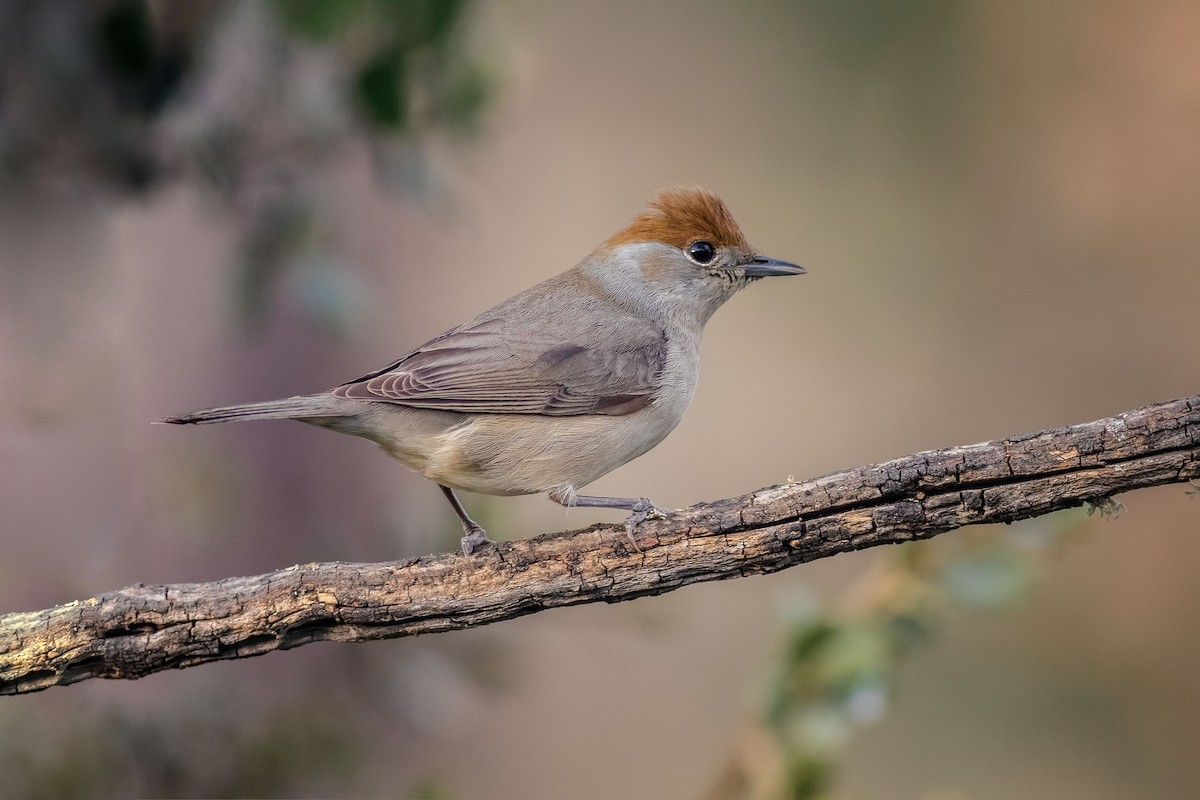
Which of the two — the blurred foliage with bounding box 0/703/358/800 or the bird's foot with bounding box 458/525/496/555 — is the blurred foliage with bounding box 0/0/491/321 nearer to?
the bird's foot with bounding box 458/525/496/555

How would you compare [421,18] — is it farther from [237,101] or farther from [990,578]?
[990,578]

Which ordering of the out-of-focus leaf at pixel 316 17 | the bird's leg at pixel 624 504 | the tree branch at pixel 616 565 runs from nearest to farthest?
the out-of-focus leaf at pixel 316 17 → the tree branch at pixel 616 565 → the bird's leg at pixel 624 504

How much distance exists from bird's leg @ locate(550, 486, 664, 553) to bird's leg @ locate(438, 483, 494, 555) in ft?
0.95

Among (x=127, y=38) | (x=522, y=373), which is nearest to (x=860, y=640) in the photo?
(x=522, y=373)

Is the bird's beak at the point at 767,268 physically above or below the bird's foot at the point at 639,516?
above

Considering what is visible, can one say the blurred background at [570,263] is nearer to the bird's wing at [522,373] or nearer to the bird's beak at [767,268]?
the bird's wing at [522,373]

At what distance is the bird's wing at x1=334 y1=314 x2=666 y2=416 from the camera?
371cm

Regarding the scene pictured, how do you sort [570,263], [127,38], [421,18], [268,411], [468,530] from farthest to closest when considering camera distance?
[570,263], [468,530], [268,411], [127,38], [421,18]

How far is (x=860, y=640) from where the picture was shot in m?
3.08

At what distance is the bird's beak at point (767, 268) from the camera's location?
444 cm

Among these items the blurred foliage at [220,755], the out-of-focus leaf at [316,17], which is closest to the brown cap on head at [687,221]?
the out-of-focus leaf at [316,17]

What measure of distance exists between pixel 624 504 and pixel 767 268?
1460 millimetres

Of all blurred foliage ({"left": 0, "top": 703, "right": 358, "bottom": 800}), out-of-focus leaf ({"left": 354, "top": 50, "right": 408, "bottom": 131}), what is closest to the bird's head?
out-of-focus leaf ({"left": 354, "top": 50, "right": 408, "bottom": 131})

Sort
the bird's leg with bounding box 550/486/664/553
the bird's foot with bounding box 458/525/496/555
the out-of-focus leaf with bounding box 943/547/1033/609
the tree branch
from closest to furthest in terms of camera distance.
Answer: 1. the tree branch
2. the bird's leg with bounding box 550/486/664/553
3. the out-of-focus leaf with bounding box 943/547/1033/609
4. the bird's foot with bounding box 458/525/496/555
